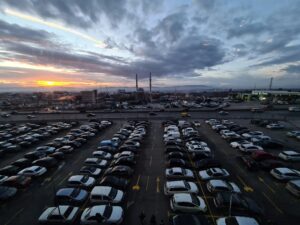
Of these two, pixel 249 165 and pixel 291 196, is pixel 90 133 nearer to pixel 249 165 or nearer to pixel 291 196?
pixel 249 165

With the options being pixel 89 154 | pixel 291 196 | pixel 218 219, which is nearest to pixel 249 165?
pixel 291 196

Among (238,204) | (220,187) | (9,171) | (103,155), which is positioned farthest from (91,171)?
(238,204)

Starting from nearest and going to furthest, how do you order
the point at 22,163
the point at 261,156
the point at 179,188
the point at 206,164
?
the point at 179,188, the point at 206,164, the point at 22,163, the point at 261,156

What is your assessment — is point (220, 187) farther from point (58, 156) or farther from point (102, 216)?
point (58, 156)

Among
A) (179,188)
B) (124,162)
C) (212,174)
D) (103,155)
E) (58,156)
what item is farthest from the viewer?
(103,155)

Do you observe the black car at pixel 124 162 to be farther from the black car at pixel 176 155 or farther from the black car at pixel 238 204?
the black car at pixel 238 204

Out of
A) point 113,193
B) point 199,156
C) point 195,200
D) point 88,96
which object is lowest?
point 88,96

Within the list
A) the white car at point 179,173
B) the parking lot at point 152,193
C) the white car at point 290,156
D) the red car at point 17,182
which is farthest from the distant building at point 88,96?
the white car at point 290,156
